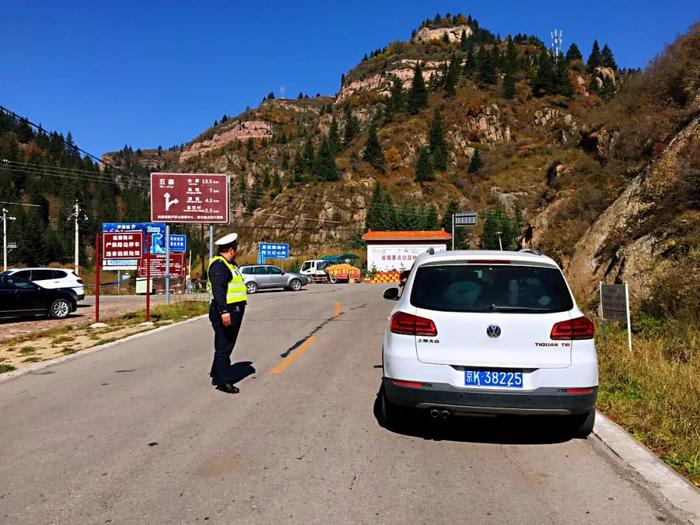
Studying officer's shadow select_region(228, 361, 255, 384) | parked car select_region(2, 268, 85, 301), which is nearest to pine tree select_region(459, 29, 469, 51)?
parked car select_region(2, 268, 85, 301)

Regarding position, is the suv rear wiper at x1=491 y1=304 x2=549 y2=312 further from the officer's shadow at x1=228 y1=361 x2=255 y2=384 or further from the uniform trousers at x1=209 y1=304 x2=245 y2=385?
the officer's shadow at x1=228 y1=361 x2=255 y2=384

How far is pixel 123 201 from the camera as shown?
167625 mm

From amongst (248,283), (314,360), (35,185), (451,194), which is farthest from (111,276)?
(314,360)

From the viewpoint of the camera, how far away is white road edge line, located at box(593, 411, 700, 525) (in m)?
3.61

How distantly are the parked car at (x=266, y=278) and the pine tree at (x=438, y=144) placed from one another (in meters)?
74.2

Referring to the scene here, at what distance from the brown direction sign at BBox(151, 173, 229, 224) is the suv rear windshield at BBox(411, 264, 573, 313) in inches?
730

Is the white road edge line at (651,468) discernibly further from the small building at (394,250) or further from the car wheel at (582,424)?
the small building at (394,250)

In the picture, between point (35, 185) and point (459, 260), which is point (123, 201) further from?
point (459, 260)

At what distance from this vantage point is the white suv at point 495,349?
4.53 metres

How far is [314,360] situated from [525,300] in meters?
5.11

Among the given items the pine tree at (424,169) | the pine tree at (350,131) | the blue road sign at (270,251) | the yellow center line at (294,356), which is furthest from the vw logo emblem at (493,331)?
Answer: the pine tree at (350,131)

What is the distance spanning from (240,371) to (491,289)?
4754 millimetres

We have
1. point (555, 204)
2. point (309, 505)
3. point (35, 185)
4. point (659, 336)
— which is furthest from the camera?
point (35, 185)

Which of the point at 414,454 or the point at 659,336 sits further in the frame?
the point at 659,336
